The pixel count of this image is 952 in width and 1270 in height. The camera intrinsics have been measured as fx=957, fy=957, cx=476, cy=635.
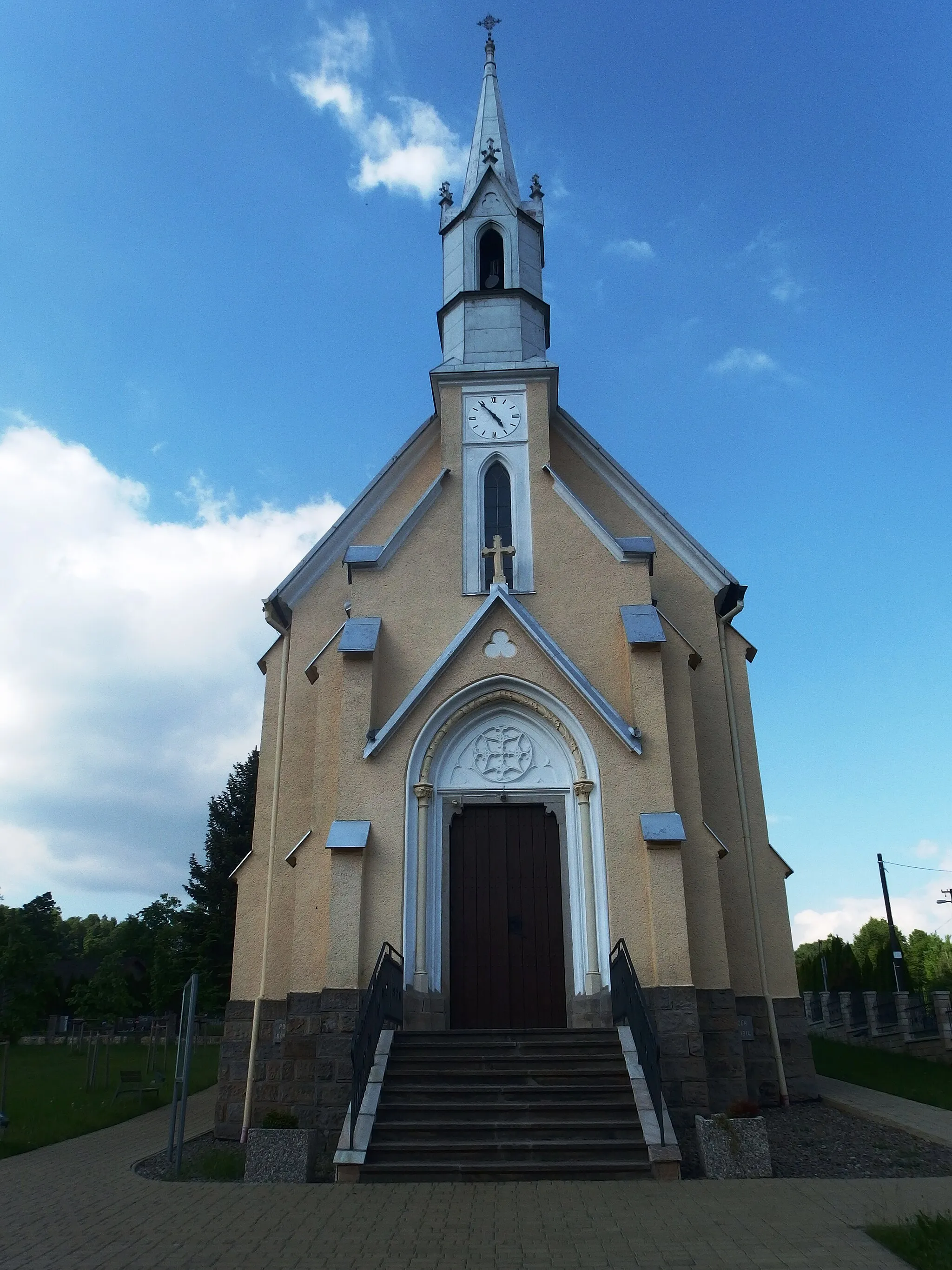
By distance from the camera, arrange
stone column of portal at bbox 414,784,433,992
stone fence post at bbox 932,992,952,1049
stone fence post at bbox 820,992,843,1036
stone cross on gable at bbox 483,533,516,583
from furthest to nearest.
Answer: stone fence post at bbox 820,992,843,1036 < stone fence post at bbox 932,992,952,1049 < stone cross on gable at bbox 483,533,516,583 < stone column of portal at bbox 414,784,433,992

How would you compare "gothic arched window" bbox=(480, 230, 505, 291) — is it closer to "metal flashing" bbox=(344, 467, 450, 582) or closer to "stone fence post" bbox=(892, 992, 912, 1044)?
"metal flashing" bbox=(344, 467, 450, 582)

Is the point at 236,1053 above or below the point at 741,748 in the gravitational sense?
below

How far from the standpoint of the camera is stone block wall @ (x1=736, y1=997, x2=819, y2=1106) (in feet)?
43.8

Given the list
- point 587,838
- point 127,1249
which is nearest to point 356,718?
point 587,838

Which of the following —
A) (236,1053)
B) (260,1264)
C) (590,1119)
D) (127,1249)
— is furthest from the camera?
(236,1053)

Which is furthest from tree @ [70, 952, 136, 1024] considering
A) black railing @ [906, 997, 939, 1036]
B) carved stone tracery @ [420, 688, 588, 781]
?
black railing @ [906, 997, 939, 1036]

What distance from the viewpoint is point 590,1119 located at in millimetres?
9406

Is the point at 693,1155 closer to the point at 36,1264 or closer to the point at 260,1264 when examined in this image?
the point at 260,1264

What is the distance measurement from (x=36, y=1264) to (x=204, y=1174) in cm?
368

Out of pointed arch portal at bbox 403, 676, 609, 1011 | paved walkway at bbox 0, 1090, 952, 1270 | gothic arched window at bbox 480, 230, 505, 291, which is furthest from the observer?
gothic arched window at bbox 480, 230, 505, 291

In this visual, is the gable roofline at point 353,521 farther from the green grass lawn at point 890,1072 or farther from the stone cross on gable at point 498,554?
the green grass lawn at point 890,1072

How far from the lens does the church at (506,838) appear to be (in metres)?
10.2

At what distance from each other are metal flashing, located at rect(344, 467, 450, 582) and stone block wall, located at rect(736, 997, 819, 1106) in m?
8.34

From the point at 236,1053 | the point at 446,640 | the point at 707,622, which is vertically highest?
the point at 707,622
